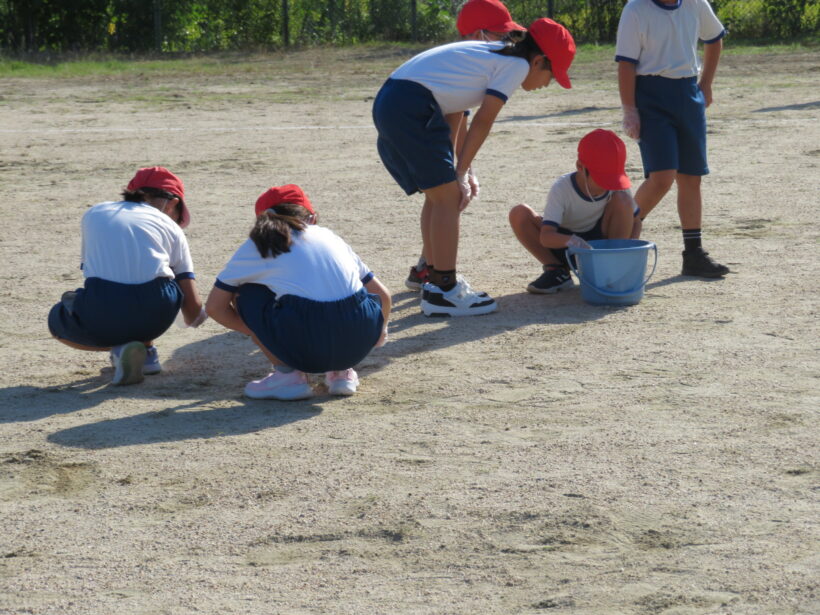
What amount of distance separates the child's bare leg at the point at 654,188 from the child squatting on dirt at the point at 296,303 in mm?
2277

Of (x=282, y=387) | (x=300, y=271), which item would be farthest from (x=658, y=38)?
(x=282, y=387)

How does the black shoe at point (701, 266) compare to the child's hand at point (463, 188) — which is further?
the black shoe at point (701, 266)

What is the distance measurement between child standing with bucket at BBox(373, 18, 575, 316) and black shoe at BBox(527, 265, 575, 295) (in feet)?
1.63

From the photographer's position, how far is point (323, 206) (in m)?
8.52

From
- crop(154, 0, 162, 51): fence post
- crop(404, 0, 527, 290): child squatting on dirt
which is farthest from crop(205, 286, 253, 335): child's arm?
crop(154, 0, 162, 51): fence post

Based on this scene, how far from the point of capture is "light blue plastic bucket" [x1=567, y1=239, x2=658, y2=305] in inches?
225

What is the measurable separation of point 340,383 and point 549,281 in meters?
1.88

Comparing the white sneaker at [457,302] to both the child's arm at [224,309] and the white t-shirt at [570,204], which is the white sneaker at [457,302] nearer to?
the white t-shirt at [570,204]

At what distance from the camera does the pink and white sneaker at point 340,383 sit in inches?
183

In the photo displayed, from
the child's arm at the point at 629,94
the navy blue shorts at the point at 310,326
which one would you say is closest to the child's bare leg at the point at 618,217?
the child's arm at the point at 629,94

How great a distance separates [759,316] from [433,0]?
19235 mm

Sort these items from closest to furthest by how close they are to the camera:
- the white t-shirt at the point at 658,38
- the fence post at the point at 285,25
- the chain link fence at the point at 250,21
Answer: the white t-shirt at the point at 658,38 → the chain link fence at the point at 250,21 → the fence post at the point at 285,25

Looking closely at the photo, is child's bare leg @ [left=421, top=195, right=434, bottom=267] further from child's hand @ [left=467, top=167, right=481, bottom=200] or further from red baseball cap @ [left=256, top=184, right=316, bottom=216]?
red baseball cap @ [left=256, top=184, right=316, bottom=216]

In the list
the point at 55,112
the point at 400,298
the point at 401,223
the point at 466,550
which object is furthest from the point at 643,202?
the point at 55,112
